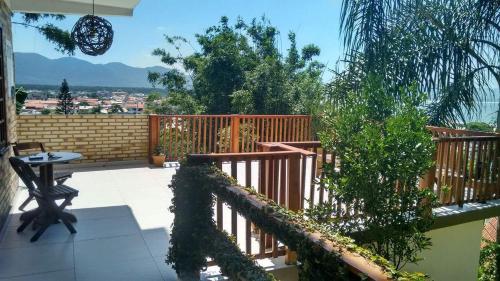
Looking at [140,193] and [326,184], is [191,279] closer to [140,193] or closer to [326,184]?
[326,184]

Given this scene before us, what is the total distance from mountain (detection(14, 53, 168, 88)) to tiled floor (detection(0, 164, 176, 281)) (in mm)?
6570

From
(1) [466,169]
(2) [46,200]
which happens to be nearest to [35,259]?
(2) [46,200]

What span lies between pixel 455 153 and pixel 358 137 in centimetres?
236

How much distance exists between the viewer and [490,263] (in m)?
6.47

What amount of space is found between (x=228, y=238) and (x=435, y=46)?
14.9 ft

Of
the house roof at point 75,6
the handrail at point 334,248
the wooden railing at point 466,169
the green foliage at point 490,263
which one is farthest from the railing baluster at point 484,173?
the house roof at point 75,6

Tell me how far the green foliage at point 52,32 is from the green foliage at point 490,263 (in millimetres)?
A: 9712

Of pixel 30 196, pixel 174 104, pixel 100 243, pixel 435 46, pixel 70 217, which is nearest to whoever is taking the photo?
pixel 100 243

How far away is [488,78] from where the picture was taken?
559cm

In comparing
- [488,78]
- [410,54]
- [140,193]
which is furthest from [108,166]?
[488,78]

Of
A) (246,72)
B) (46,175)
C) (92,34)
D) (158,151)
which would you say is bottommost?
(158,151)

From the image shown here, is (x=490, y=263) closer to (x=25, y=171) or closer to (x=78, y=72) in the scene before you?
(x=25, y=171)

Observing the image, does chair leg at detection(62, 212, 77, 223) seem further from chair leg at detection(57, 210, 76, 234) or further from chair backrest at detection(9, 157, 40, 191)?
chair backrest at detection(9, 157, 40, 191)

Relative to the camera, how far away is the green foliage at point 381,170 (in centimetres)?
265
